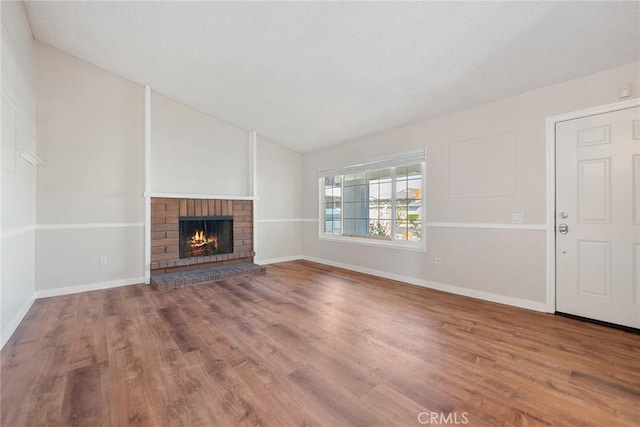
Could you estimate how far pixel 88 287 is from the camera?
369cm

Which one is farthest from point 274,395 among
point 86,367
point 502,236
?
point 502,236

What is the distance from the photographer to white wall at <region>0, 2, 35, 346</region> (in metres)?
2.27

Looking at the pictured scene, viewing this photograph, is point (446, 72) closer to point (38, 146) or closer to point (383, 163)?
point (383, 163)

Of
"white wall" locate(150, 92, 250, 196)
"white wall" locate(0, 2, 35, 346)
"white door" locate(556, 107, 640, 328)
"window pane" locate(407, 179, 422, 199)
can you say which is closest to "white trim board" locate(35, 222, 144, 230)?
"white wall" locate(0, 2, 35, 346)

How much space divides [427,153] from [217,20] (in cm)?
296

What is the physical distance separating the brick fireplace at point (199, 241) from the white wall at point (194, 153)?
11.6 inches

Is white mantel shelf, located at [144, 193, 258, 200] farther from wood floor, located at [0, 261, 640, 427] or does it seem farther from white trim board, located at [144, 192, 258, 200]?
wood floor, located at [0, 261, 640, 427]

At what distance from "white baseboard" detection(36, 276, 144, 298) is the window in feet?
10.9

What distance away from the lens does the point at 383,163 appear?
443cm

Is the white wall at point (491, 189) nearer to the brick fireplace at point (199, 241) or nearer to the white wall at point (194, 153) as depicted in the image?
the brick fireplace at point (199, 241)

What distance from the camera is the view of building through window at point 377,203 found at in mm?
4125

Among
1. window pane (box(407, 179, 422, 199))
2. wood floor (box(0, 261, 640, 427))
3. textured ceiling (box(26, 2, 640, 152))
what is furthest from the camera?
window pane (box(407, 179, 422, 199))

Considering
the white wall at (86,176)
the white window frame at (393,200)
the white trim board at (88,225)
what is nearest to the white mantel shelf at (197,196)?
the white wall at (86,176)

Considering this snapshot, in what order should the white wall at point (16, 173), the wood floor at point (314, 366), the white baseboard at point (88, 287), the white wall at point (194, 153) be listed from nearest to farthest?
the wood floor at point (314, 366) → the white wall at point (16, 173) → the white baseboard at point (88, 287) → the white wall at point (194, 153)
